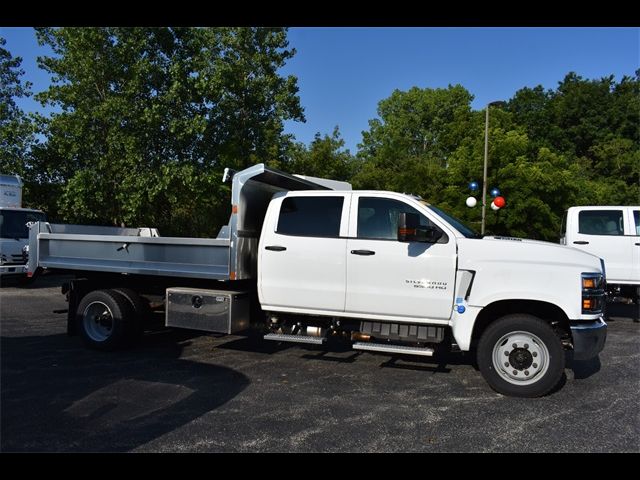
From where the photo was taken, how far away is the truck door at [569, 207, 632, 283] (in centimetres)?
1051

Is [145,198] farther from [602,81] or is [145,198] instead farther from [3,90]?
[602,81]

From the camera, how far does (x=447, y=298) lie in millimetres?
5770

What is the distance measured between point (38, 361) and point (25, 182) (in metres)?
14.9

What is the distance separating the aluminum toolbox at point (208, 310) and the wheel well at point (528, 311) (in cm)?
284

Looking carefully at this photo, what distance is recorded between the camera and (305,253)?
6348 mm

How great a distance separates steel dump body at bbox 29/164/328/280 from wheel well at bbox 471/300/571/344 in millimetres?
2962

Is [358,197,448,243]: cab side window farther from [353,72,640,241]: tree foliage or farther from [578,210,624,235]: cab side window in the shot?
[353,72,640,241]: tree foliage

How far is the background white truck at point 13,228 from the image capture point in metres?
14.7

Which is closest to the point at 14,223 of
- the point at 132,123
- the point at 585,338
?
the point at 132,123

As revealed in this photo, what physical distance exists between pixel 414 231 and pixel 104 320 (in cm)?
460

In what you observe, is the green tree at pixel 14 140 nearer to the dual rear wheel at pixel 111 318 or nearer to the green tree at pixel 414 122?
the dual rear wheel at pixel 111 318

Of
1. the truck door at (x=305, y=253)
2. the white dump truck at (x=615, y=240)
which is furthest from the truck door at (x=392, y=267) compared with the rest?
the white dump truck at (x=615, y=240)

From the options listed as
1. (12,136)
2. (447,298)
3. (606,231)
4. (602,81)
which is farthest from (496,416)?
(602,81)

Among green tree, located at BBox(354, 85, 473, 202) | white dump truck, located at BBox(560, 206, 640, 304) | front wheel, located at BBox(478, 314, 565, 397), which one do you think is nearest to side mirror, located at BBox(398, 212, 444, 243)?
front wheel, located at BBox(478, 314, 565, 397)
